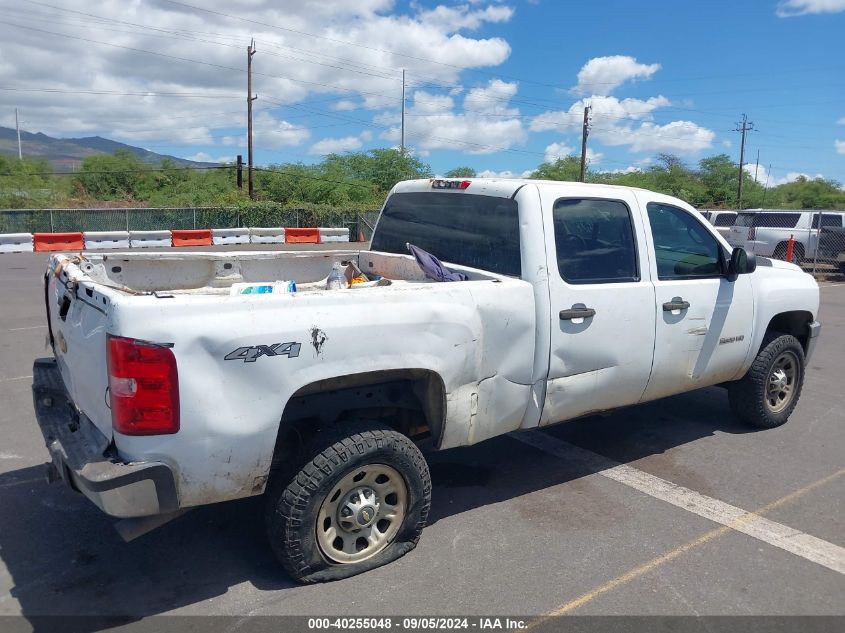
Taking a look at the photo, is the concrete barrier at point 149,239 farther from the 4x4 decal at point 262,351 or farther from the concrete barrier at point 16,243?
the 4x4 decal at point 262,351

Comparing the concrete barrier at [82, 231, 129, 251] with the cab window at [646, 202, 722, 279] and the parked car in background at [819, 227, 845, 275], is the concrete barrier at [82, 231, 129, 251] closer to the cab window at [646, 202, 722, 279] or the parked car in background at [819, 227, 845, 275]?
the cab window at [646, 202, 722, 279]

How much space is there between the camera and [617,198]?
15.3 feet

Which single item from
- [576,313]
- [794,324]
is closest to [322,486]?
[576,313]

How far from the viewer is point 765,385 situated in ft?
18.8

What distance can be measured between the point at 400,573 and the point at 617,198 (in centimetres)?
275

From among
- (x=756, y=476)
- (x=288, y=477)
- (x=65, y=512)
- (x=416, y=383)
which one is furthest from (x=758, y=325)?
(x=65, y=512)

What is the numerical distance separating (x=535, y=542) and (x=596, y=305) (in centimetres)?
143

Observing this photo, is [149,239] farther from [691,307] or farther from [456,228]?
[691,307]

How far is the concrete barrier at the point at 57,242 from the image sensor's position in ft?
74.2

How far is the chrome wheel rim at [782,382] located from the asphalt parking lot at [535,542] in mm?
327

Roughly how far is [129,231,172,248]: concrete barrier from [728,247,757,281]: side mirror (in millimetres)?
22840

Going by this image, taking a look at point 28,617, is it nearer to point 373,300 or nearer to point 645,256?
point 373,300

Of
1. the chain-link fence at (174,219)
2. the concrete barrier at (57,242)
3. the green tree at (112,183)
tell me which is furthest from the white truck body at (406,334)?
the green tree at (112,183)

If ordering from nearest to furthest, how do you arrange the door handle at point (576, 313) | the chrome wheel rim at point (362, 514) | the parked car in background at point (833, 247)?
the chrome wheel rim at point (362, 514), the door handle at point (576, 313), the parked car in background at point (833, 247)
